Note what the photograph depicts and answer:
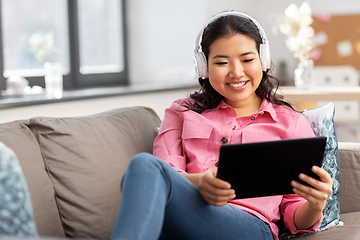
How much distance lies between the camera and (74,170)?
4.46 ft

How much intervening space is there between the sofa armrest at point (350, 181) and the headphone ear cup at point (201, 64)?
66 centimetres

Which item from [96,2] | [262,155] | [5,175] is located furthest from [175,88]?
[5,175]

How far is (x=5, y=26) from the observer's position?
2.57 meters

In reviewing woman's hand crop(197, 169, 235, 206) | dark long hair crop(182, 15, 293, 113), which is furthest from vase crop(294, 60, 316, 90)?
woman's hand crop(197, 169, 235, 206)

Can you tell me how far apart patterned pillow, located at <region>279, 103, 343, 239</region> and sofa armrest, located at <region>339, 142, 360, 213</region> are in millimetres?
123

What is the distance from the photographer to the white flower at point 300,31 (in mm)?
2893

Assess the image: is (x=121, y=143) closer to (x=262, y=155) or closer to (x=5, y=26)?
(x=262, y=155)

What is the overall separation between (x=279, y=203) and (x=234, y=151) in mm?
459

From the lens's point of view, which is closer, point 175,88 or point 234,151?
point 234,151

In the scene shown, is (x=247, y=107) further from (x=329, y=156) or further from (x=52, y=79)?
(x=52, y=79)

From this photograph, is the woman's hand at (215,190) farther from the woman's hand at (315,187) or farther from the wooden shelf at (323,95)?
the wooden shelf at (323,95)

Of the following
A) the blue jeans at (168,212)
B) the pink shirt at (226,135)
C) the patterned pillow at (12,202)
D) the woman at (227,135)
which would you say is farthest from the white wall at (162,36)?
the patterned pillow at (12,202)

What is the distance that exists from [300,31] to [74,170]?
6.68ft

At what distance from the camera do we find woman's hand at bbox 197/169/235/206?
3.64 ft
